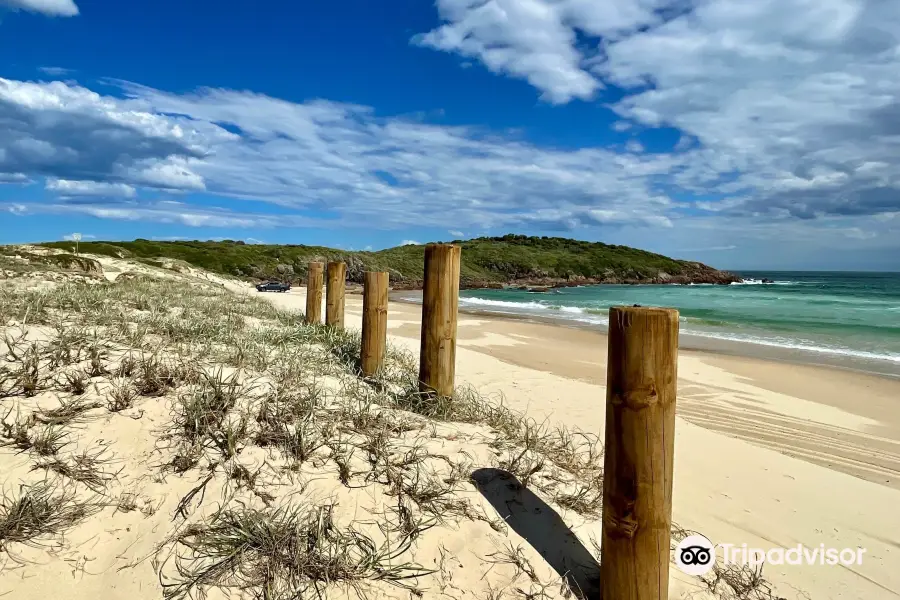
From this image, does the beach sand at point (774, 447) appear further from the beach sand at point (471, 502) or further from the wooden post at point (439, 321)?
the wooden post at point (439, 321)

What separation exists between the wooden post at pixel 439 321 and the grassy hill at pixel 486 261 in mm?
38413

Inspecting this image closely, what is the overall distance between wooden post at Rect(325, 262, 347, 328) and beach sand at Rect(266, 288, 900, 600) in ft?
7.47

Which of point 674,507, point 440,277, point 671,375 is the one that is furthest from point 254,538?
point 674,507

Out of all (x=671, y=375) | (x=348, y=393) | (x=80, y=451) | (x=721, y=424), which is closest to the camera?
(x=671, y=375)

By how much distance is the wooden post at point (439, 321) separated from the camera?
4668 millimetres

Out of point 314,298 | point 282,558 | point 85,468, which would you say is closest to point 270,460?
point 282,558

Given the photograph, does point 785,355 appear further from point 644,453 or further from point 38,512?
point 38,512

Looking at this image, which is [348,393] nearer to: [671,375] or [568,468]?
[568,468]

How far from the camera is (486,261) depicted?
79.6 metres

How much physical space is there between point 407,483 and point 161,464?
5.12 ft

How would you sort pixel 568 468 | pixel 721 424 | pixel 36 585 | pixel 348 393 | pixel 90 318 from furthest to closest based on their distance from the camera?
pixel 721 424
pixel 90 318
pixel 348 393
pixel 568 468
pixel 36 585

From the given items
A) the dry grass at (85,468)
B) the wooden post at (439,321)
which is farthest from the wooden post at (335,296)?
the dry grass at (85,468)

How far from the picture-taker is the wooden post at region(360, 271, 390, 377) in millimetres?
5844

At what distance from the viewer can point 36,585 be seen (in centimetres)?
236
